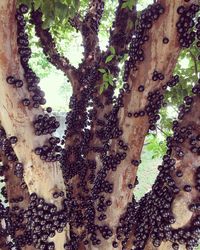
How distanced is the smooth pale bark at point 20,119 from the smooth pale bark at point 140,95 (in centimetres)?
54

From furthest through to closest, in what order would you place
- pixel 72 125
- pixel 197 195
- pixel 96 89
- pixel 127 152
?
pixel 72 125
pixel 96 89
pixel 127 152
pixel 197 195

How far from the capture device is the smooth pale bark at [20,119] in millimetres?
2428

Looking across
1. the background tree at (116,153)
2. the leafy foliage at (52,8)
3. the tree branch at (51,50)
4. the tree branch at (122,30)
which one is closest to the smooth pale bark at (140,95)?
the background tree at (116,153)

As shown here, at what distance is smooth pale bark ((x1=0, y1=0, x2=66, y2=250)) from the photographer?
2428mm

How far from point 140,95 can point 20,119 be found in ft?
3.05

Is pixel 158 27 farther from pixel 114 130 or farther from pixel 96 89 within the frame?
pixel 96 89

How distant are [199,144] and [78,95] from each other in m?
2.46

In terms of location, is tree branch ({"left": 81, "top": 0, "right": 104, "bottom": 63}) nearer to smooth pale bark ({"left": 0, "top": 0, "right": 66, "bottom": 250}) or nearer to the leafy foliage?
the leafy foliage

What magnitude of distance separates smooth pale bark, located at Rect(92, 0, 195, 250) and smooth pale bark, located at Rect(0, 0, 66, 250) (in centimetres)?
54

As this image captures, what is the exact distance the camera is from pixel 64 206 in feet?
9.20

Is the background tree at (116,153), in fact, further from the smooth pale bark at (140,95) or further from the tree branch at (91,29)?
the tree branch at (91,29)

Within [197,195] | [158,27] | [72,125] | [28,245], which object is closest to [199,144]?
[197,195]

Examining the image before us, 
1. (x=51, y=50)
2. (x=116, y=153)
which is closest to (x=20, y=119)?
(x=116, y=153)

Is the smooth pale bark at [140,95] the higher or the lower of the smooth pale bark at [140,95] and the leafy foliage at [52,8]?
the lower
